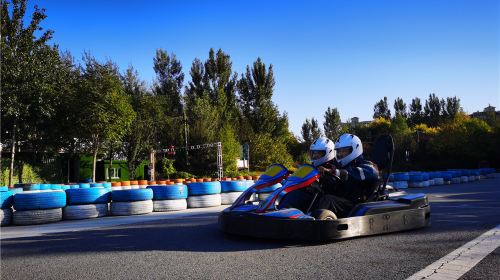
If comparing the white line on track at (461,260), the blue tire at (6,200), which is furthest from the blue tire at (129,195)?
the white line on track at (461,260)

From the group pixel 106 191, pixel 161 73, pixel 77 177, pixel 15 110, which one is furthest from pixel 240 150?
pixel 106 191

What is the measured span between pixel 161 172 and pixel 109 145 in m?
4.50

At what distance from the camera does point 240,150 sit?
32.5m

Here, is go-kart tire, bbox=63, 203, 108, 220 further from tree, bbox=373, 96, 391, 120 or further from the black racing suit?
tree, bbox=373, 96, 391, 120

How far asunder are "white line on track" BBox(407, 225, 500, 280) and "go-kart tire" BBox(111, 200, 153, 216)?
21.7 feet

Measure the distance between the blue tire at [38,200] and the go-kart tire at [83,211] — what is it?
240 millimetres

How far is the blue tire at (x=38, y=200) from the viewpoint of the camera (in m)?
8.13

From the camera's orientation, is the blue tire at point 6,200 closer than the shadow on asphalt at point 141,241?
No

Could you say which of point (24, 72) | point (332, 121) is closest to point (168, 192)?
point (24, 72)

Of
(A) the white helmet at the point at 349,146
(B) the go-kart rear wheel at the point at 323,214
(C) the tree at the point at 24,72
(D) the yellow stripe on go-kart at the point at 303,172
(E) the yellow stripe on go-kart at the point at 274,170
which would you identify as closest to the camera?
(B) the go-kart rear wheel at the point at 323,214

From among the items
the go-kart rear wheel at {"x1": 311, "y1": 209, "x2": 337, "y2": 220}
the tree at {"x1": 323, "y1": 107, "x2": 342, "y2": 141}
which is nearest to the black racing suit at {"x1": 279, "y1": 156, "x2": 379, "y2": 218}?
Result: the go-kart rear wheel at {"x1": 311, "y1": 209, "x2": 337, "y2": 220}

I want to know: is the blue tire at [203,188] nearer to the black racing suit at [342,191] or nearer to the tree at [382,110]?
the black racing suit at [342,191]

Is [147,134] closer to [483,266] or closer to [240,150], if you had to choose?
[240,150]

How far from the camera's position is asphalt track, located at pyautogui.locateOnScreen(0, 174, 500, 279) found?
3707 mm
